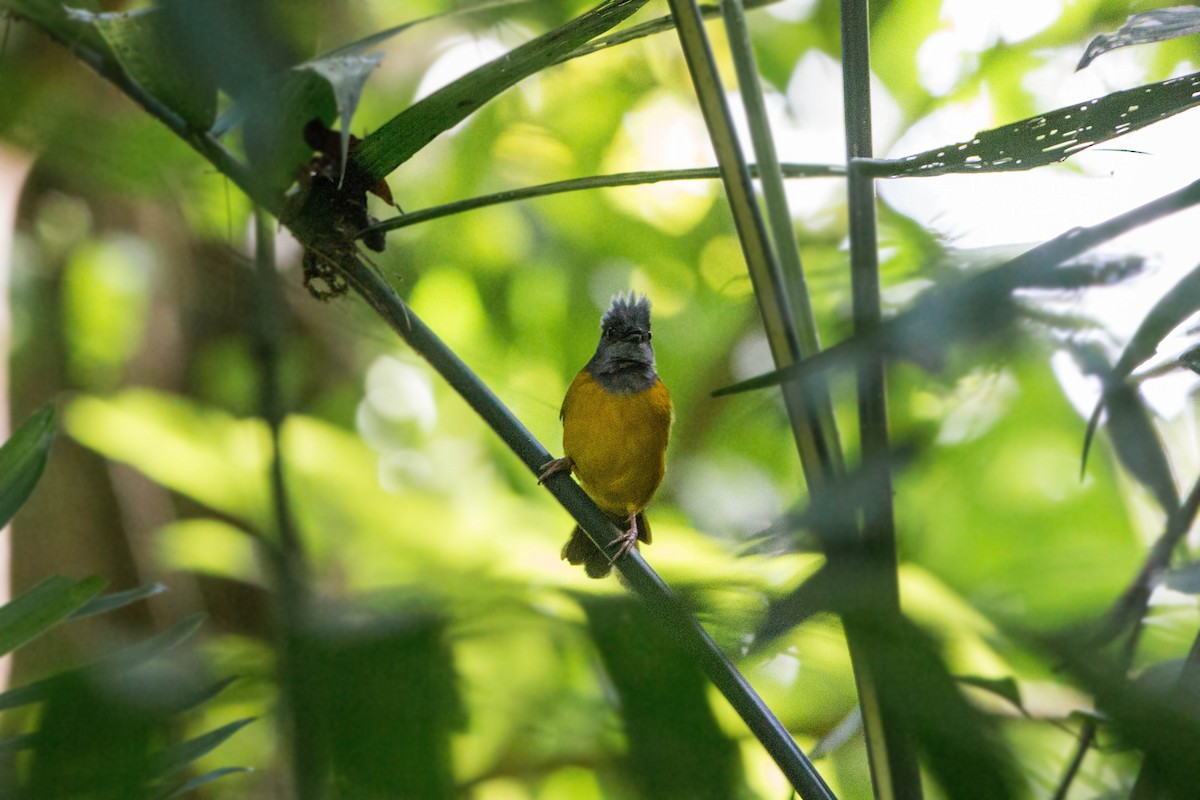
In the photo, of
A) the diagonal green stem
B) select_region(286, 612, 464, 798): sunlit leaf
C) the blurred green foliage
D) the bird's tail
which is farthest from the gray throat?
select_region(286, 612, 464, 798): sunlit leaf

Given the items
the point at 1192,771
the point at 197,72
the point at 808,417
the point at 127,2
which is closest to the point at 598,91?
Result: the point at 127,2

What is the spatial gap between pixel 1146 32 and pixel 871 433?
48 cm

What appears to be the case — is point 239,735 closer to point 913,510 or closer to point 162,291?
point 913,510

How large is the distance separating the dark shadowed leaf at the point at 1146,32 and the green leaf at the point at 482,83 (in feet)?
1.50

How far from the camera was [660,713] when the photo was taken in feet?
1.80

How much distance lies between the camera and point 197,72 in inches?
46.1

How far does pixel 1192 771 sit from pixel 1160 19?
830 mm

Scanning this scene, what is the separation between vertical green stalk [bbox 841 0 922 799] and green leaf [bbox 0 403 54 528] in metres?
0.93

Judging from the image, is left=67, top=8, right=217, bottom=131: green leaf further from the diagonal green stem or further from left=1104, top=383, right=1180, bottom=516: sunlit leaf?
left=1104, top=383, right=1180, bottom=516: sunlit leaf

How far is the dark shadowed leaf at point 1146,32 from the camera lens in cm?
93

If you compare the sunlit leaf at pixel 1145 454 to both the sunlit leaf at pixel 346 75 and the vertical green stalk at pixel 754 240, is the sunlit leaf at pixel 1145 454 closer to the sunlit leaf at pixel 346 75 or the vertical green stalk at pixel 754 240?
the vertical green stalk at pixel 754 240

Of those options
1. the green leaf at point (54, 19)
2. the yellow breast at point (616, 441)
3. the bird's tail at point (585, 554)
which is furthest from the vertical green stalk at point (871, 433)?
the bird's tail at point (585, 554)

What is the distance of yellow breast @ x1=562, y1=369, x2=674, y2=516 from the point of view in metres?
2.27

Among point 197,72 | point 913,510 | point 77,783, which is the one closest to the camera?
point 77,783
